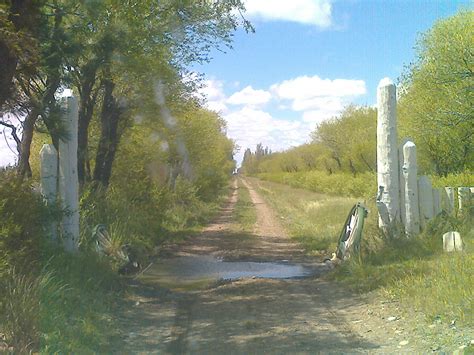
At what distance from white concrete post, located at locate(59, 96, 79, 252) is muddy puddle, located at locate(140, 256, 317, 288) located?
215 cm

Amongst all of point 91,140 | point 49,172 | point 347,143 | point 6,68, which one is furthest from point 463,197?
point 347,143

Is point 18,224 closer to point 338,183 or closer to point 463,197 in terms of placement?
point 463,197

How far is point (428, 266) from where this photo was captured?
32.7 ft

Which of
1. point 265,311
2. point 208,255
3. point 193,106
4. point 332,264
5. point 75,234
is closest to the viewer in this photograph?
point 265,311

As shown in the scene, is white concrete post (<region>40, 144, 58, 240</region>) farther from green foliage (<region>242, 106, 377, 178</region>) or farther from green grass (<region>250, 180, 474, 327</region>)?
green foliage (<region>242, 106, 377, 178</region>)

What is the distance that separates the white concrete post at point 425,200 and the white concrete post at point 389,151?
50 cm

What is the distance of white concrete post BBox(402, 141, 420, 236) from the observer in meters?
12.7

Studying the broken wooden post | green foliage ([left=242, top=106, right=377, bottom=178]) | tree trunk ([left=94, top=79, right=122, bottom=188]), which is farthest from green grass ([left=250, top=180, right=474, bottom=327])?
green foliage ([left=242, top=106, right=377, bottom=178])

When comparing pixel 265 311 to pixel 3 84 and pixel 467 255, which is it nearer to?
pixel 467 255

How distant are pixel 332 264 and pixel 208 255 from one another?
4.43 metres

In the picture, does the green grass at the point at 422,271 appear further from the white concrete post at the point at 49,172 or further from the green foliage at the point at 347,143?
the green foliage at the point at 347,143

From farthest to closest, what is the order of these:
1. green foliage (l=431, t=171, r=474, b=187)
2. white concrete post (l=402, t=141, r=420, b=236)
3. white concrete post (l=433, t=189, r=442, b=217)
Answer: green foliage (l=431, t=171, r=474, b=187), white concrete post (l=433, t=189, r=442, b=217), white concrete post (l=402, t=141, r=420, b=236)

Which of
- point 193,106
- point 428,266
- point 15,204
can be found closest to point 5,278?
point 15,204

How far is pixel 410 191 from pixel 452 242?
6.87 ft
